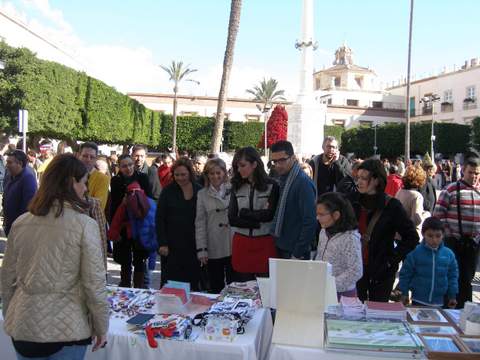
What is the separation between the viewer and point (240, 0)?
1484 centimetres

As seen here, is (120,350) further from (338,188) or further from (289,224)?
(338,188)

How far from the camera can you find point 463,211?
4859mm

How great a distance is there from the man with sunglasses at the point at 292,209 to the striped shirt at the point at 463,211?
1709 millimetres

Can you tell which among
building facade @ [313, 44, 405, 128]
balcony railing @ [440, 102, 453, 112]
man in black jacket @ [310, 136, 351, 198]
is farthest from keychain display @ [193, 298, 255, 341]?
balcony railing @ [440, 102, 453, 112]

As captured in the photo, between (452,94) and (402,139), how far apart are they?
37.4 ft

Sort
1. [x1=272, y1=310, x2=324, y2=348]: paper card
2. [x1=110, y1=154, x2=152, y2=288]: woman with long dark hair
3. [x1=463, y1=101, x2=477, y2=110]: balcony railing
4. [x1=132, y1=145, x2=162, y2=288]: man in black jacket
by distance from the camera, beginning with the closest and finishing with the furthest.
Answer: [x1=272, y1=310, x2=324, y2=348]: paper card → [x1=110, y1=154, x2=152, y2=288]: woman with long dark hair → [x1=132, y1=145, x2=162, y2=288]: man in black jacket → [x1=463, y1=101, x2=477, y2=110]: balcony railing

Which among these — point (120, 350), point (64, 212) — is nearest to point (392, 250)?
point (120, 350)

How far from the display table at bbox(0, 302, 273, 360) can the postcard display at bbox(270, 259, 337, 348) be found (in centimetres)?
21

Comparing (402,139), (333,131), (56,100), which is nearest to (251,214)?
(56,100)

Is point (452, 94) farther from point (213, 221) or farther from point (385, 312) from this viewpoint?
point (385, 312)

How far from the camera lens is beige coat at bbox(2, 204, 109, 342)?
2244 millimetres

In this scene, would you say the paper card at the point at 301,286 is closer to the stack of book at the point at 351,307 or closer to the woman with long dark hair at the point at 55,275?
the stack of book at the point at 351,307

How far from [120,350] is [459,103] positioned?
54.9m

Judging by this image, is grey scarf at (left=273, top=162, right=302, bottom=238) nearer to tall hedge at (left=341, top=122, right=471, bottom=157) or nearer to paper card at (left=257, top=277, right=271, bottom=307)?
paper card at (left=257, top=277, right=271, bottom=307)
